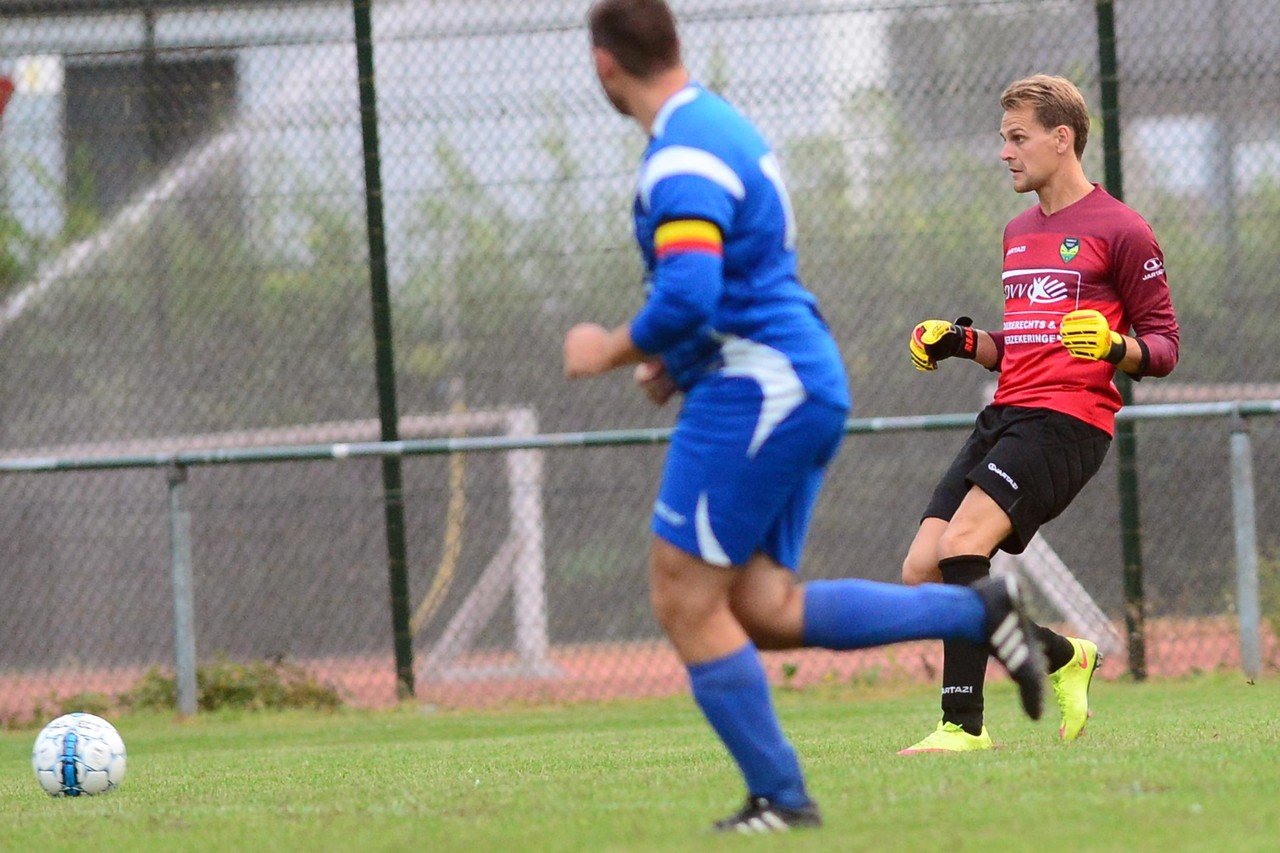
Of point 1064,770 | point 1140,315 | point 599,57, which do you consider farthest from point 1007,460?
point 599,57

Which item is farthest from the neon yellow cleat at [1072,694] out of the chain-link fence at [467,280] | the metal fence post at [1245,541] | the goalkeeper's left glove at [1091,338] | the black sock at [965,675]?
the chain-link fence at [467,280]

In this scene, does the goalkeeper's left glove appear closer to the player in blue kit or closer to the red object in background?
the player in blue kit

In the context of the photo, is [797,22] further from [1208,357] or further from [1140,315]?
[1140,315]

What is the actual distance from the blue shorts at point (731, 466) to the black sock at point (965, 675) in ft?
6.02

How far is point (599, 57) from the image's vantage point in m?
3.81

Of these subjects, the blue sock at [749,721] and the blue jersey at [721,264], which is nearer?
the blue jersey at [721,264]

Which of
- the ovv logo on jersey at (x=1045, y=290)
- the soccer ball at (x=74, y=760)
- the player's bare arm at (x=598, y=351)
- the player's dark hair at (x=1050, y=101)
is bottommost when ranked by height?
the soccer ball at (x=74, y=760)

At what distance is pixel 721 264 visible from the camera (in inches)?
140

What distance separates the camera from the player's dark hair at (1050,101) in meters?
5.59

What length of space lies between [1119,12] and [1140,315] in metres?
4.35

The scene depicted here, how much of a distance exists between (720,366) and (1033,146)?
2336 mm

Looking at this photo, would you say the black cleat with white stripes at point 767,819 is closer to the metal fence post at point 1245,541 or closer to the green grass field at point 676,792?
the green grass field at point 676,792

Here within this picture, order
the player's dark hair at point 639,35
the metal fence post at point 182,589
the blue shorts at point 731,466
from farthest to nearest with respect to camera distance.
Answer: the metal fence post at point 182,589 → the player's dark hair at point 639,35 → the blue shorts at point 731,466

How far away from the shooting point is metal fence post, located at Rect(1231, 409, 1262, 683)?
27.5 feet
